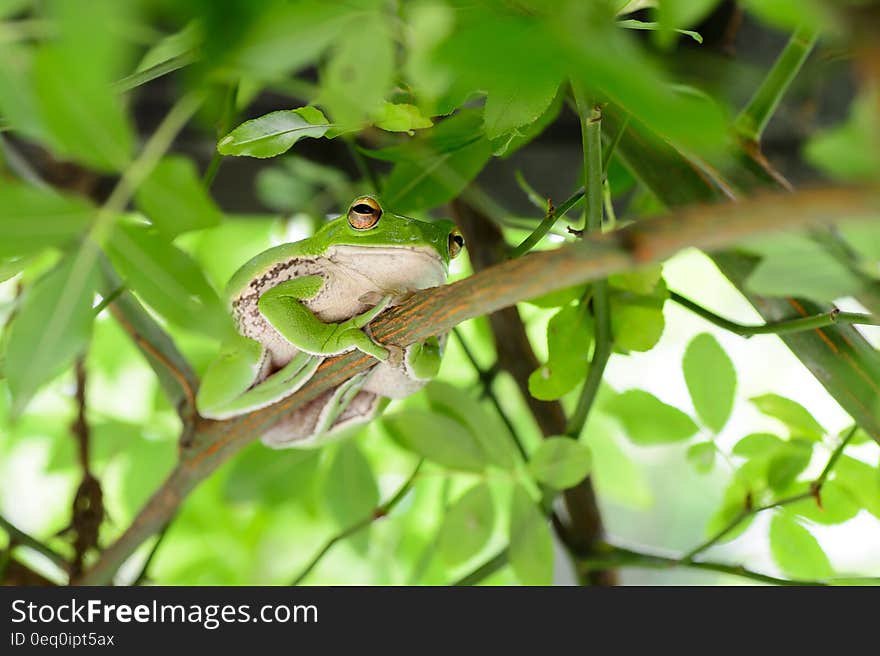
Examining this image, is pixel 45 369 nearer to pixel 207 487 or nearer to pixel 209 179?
pixel 209 179

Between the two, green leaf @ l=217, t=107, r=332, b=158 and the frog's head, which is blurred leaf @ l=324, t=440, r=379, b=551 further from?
green leaf @ l=217, t=107, r=332, b=158

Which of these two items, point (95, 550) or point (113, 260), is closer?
point (113, 260)

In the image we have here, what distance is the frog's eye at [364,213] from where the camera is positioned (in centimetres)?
70

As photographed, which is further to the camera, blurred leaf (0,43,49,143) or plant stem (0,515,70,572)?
plant stem (0,515,70,572)

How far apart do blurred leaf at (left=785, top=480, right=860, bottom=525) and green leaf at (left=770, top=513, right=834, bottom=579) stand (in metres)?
0.02

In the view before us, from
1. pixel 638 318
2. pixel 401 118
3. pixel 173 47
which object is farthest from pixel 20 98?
pixel 638 318

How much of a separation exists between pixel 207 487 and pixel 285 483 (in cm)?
31

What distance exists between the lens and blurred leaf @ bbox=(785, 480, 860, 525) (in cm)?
75

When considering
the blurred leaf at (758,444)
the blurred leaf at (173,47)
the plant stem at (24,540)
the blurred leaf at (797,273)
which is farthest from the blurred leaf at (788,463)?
the plant stem at (24,540)

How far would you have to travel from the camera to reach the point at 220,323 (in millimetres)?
314

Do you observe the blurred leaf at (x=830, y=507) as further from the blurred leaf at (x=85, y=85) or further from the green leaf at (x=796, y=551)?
the blurred leaf at (x=85, y=85)

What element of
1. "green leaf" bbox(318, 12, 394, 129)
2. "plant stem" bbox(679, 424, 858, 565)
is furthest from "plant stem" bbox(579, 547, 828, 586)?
"green leaf" bbox(318, 12, 394, 129)

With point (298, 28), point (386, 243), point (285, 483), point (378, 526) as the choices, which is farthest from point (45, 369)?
point (378, 526)

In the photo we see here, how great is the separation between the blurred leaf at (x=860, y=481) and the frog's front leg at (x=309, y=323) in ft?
1.36
